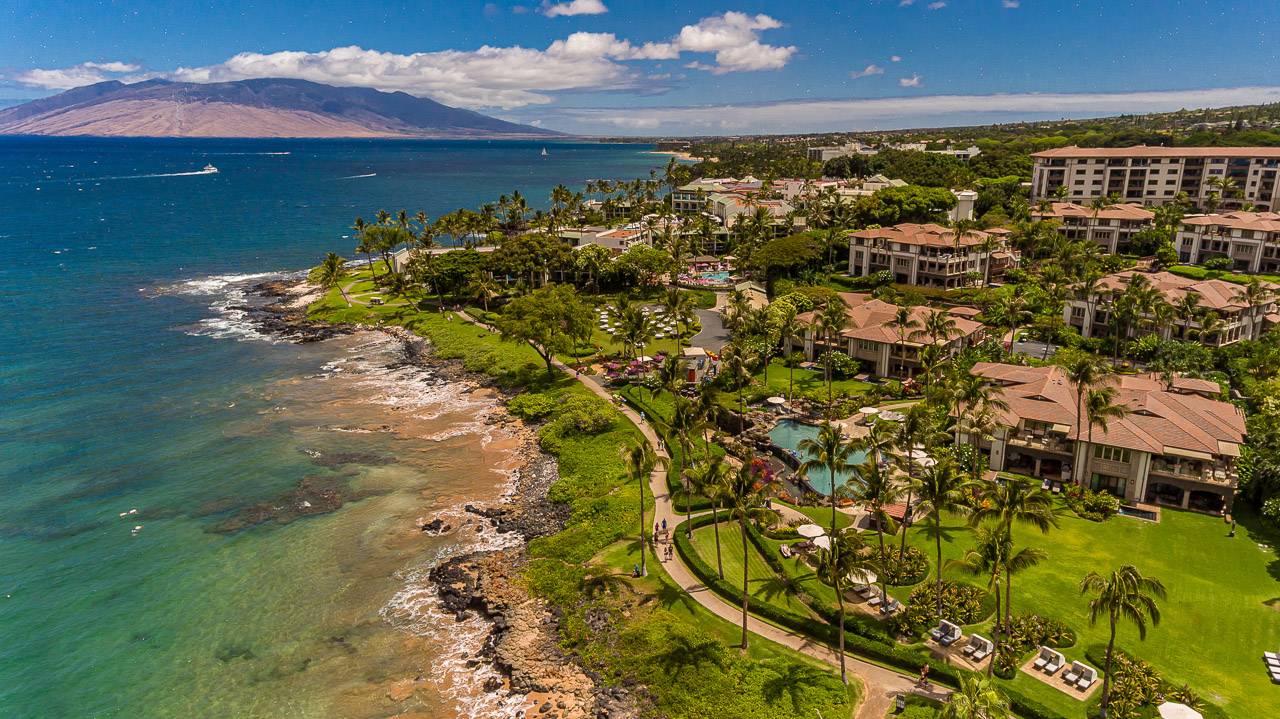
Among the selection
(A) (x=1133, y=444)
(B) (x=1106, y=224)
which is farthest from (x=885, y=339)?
(B) (x=1106, y=224)

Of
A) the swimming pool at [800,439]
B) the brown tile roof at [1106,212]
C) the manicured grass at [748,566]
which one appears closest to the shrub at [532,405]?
the swimming pool at [800,439]

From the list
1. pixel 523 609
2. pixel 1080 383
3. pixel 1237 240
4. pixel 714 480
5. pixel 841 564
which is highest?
pixel 1237 240

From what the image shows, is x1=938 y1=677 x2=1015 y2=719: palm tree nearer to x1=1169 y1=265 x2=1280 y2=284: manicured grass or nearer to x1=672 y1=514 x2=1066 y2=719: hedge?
x1=672 y1=514 x2=1066 y2=719: hedge

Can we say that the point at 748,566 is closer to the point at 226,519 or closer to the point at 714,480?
the point at 714,480

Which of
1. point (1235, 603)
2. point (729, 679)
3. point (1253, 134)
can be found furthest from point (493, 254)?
point (1253, 134)

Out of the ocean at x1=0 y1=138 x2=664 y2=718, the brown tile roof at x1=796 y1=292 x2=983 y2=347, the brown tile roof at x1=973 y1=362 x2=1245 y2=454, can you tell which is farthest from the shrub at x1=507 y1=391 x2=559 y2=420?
the brown tile roof at x1=973 y1=362 x2=1245 y2=454

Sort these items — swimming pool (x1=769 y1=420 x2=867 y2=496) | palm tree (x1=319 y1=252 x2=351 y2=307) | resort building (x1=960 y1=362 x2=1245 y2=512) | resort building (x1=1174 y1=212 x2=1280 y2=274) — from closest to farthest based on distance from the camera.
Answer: resort building (x1=960 y1=362 x2=1245 y2=512), swimming pool (x1=769 y1=420 x2=867 y2=496), resort building (x1=1174 y1=212 x2=1280 y2=274), palm tree (x1=319 y1=252 x2=351 y2=307)
